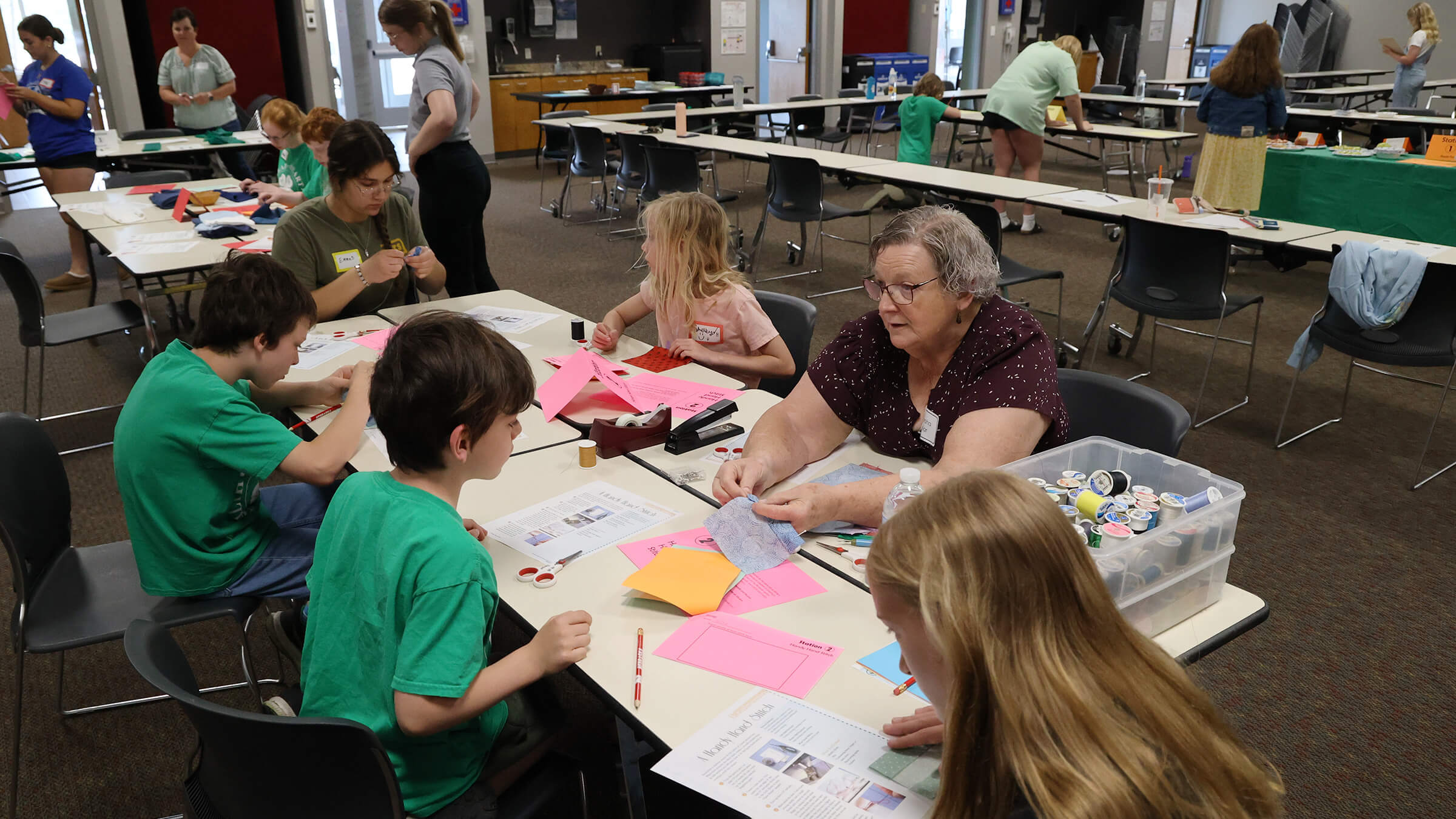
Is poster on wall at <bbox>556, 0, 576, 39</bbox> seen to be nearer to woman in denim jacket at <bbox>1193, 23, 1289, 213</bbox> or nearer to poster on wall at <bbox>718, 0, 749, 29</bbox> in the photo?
poster on wall at <bbox>718, 0, 749, 29</bbox>

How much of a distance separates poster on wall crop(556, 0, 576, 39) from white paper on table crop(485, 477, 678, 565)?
1138 cm

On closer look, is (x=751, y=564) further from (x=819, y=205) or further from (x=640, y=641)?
(x=819, y=205)

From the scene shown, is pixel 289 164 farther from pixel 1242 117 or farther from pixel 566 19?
pixel 566 19

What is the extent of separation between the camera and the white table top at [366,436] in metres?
2.11

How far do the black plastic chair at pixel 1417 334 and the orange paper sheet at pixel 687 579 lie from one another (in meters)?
3.09

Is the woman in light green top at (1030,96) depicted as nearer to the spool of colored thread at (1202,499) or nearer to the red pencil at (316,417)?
the red pencil at (316,417)

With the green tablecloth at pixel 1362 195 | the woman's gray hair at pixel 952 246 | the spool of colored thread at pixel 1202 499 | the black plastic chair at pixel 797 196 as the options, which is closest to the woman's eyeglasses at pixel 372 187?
the woman's gray hair at pixel 952 246

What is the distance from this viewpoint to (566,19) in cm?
1209

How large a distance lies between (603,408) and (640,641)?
1.08 metres

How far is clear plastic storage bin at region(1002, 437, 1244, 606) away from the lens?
1401 millimetres

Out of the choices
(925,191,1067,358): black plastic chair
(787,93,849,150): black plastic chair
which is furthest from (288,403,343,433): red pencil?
(787,93,849,150): black plastic chair

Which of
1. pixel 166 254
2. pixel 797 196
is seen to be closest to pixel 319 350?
pixel 166 254

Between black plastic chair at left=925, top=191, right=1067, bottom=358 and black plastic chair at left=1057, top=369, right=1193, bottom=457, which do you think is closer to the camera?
black plastic chair at left=1057, top=369, right=1193, bottom=457

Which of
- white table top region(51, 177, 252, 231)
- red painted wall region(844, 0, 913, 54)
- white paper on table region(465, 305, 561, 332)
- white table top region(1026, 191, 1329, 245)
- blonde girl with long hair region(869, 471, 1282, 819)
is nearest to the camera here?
blonde girl with long hair region(869, 471, 1282, 819)
